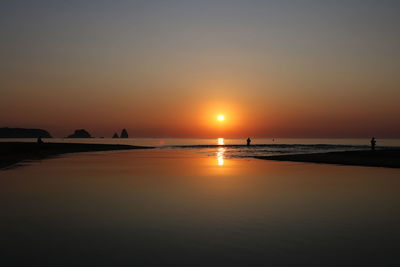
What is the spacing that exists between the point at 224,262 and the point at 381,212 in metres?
8.94

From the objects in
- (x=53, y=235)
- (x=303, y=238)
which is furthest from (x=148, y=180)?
(x=303, y=238)

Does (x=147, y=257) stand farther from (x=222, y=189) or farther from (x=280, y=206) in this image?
(x=222, y=189)

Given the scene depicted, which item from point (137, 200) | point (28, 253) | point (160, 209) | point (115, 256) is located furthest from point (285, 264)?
point (137, 200)

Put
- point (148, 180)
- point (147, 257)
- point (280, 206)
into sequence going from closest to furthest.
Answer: point (147, 257) < point (280, 206) < point (148, 180)

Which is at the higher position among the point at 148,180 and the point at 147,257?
the point at 148,180

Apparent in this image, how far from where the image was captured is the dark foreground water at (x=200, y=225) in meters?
8.96

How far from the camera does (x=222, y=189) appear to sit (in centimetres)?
2144

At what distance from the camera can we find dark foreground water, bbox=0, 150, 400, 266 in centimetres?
896

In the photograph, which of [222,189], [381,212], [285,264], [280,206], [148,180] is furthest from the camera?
[148,180]

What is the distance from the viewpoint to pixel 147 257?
29.4ft

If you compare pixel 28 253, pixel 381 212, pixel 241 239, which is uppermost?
pixel 381 212

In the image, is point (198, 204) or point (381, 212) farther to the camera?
point (198, 204)

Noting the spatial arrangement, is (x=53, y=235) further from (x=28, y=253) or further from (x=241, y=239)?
(x=241, y=239)

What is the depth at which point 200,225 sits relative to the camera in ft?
40.7
